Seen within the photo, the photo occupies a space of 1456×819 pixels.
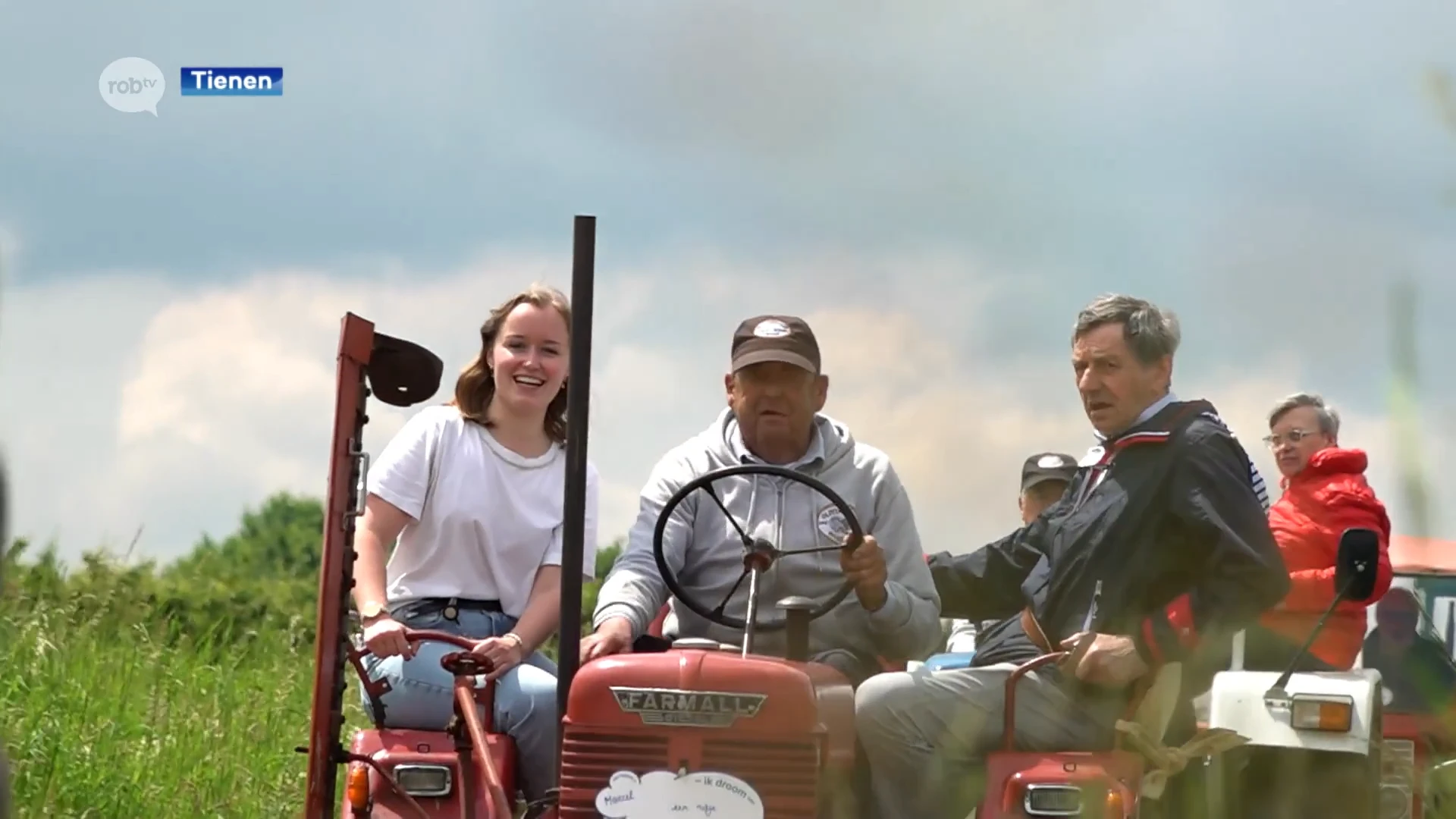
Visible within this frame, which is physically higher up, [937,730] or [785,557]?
[785,557]

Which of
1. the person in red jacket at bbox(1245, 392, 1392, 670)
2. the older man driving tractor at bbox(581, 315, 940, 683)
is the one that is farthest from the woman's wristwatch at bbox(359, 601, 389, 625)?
the person in red jacket at bbox(1245, 392, 1392, 670)

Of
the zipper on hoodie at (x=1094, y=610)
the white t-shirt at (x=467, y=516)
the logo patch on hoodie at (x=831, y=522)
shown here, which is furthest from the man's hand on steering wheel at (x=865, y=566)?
the white t-shirt at (x=467, y=516)

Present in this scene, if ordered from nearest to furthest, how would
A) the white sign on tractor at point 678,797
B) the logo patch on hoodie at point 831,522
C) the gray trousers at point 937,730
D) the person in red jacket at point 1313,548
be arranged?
the white sign on tractor at point 678,797 < the gray trousers at point 937,730 < the logo patch on hoodie at point 831,522 < the person in red jacket at point 1313,548

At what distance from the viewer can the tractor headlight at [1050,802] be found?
3.19m

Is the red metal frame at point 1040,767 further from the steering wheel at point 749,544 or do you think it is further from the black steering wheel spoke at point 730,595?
the black steering wheel spoke at point 730,595

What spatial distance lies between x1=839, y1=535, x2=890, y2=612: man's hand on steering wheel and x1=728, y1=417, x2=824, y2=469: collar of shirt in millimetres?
444

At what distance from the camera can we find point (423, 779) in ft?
11.2

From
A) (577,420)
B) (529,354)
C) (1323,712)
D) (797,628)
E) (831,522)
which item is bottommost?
(1323,712)

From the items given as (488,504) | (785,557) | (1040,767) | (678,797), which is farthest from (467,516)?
(1040,767)

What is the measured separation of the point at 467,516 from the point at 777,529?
72 cm

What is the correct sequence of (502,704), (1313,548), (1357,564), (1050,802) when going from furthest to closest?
1. (1313,548)
2. (502,704)
3. (1050,802)
4. (1357,564)

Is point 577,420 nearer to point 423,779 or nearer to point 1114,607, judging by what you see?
point 423,779

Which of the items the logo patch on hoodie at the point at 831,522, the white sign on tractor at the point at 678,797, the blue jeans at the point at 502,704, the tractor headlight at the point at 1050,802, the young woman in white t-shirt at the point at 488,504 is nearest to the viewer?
the white sign on tractor at the point at 678,797

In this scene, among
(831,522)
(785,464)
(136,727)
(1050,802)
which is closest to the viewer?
(1050,802)
